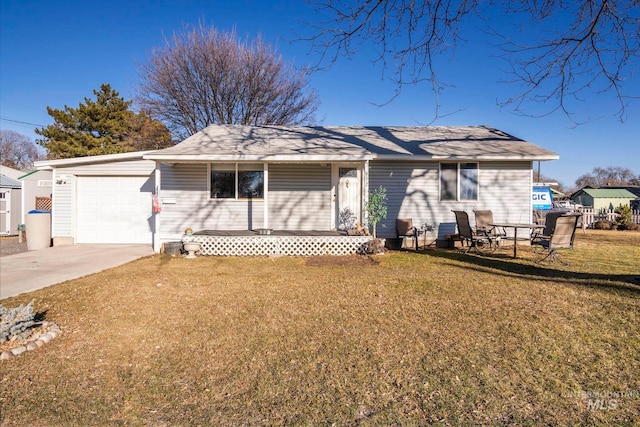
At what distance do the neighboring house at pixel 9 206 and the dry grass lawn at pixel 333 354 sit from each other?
11.6 meters

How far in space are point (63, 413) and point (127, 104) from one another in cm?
2697

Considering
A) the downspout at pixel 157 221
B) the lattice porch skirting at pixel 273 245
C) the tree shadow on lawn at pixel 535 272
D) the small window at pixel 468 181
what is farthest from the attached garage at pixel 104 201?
the small window at pixel 468 181

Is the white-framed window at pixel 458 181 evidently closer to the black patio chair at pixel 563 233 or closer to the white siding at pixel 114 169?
the black patio chair at pixel 563 233

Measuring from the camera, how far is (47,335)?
150 inches

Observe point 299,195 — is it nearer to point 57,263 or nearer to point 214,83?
point 57,263

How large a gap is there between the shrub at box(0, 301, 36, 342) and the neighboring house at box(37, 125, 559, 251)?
6796mm

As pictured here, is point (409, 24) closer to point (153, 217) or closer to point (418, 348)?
point (418, 348)

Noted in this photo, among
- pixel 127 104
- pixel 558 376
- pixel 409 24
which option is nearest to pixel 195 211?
pixel 409 24

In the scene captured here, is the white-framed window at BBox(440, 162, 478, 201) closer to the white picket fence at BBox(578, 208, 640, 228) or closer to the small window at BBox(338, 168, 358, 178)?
the small window at BBox(338, 168, 358, 178)

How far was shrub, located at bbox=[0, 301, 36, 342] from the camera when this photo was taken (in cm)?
354

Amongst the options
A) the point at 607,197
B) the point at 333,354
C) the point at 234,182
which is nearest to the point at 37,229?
the point at 234,182

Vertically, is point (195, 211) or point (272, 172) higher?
point (272, 172)

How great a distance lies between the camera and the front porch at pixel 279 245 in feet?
31.0

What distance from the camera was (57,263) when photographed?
8.16m
